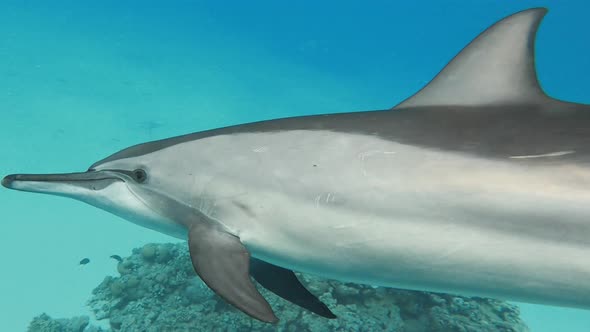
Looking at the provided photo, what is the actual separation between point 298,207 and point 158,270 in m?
7.11

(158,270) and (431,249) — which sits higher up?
(158,270)

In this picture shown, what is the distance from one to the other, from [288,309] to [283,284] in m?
4.16

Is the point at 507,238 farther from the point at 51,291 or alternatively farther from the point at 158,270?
the point at 51,291

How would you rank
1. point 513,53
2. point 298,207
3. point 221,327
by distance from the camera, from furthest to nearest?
point 221,327, point 513,53, point 298,207

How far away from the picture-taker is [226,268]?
2.67 m

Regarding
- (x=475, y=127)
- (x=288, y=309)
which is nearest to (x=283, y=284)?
(x=475, y=127)

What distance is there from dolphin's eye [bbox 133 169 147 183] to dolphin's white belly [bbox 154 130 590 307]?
1.18 feet

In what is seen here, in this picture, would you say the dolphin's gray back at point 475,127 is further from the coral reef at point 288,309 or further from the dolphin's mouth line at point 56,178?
the coral reef at point 288,309

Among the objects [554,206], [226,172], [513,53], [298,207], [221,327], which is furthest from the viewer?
[221,327]

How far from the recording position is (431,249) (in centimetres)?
258

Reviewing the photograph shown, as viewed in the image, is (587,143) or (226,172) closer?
(587,143)

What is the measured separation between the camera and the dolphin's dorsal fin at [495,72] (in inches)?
118

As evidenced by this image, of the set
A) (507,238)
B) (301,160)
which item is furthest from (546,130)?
(301,160)

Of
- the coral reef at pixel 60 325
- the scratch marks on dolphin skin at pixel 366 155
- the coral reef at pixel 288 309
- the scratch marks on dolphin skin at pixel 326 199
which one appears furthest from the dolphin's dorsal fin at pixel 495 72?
the coral reef at pixel 60 325
